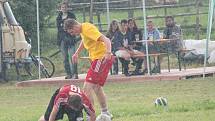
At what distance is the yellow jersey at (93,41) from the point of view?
12.1 metres

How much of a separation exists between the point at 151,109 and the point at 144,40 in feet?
22.8

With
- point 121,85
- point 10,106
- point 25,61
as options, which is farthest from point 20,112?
point 25,61

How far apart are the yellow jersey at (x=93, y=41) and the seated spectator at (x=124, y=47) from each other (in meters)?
6.80

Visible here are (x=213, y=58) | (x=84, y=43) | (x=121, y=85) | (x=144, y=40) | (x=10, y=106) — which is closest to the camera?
(x=84, y=43)

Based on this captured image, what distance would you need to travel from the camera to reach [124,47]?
19.4 metres

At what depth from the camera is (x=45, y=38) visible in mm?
27766

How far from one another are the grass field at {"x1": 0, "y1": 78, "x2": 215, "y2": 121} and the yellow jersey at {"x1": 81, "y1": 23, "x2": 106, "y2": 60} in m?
1.04

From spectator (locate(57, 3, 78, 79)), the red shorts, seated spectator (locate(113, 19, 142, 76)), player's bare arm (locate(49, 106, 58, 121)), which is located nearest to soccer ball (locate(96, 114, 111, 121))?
the red shorts

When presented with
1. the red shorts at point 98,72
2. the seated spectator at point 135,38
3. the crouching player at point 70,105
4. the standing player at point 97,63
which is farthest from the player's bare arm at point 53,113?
the seated spectator at point 135,38

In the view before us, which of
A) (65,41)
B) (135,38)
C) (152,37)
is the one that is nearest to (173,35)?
(152,37)

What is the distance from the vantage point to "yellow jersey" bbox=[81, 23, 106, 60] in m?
12.1

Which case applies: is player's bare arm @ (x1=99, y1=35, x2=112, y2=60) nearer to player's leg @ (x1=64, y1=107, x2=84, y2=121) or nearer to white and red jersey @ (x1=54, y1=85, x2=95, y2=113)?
white and red jersey @ (x1=54, y1=85, x2=95, y2=113)

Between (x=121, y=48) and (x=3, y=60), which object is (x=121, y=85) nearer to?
(x=121, y=48)

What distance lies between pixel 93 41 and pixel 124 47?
714 cm
